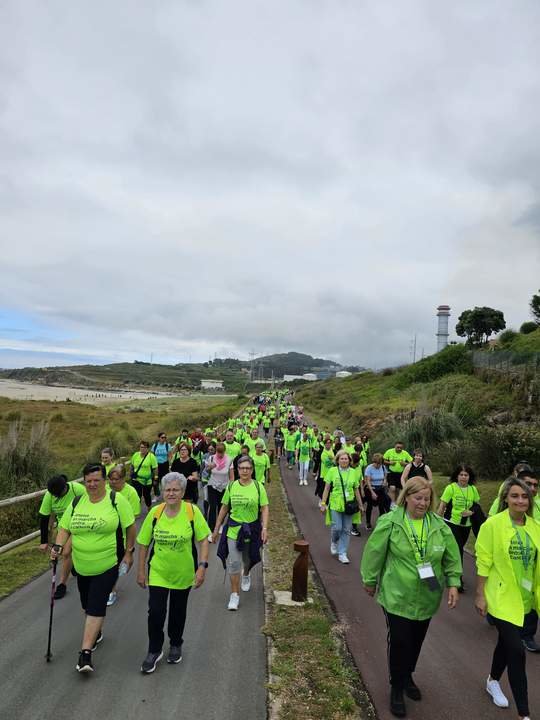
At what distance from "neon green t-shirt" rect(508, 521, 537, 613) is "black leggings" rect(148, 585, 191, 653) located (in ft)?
9.18

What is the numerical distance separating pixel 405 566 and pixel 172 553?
2.02 metres

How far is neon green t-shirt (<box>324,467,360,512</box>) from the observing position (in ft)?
26.0

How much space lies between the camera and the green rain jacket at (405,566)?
150 inches

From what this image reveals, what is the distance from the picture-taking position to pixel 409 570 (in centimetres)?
383

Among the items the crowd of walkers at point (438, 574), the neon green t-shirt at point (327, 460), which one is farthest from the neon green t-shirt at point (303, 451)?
the crowd of walkers at point (438, 574)

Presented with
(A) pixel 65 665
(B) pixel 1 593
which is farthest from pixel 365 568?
→ (B) pixel 1 593

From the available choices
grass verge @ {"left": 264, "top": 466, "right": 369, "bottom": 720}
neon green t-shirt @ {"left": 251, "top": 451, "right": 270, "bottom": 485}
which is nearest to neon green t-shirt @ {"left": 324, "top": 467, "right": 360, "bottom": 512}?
grass verge @ {"left": 264, "top": 466, "right": 369, "bottom": 720}

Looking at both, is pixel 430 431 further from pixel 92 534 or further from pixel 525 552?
pixel 92 534

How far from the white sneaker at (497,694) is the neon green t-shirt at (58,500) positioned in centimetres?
450

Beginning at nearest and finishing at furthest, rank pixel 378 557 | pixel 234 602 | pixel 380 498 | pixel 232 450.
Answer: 1. pixel 378 557
2. pixel 234 602
3. pixel 380 498
4. pixel 232 450

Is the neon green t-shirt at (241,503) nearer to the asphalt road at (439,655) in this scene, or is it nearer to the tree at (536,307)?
the asphalt road at (439,655)

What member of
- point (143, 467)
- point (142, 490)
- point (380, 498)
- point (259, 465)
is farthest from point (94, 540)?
point (380, 498)

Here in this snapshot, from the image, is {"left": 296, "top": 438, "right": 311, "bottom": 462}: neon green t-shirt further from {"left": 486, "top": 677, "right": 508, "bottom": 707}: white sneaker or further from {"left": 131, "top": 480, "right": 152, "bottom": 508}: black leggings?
{"left": 486, "top": 677, "right": 508, "bottom": 707}: white sneaker

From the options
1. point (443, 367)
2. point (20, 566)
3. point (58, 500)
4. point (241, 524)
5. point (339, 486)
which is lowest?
point (20, 566)
